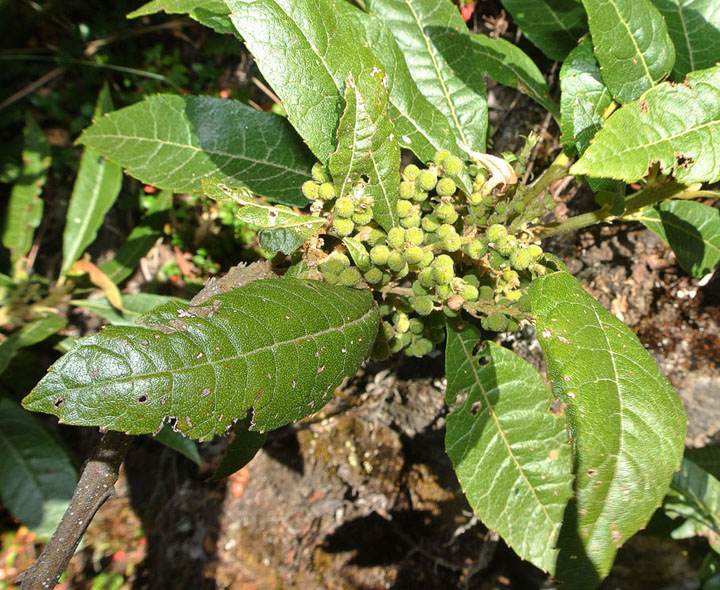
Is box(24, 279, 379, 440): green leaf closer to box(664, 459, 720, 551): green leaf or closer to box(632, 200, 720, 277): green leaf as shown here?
box(632, 200, 720, 277): green leaf

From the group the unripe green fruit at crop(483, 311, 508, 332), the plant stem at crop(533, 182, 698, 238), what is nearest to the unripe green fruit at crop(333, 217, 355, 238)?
the unripe green fruit at crop(483, 311, 508, 332)

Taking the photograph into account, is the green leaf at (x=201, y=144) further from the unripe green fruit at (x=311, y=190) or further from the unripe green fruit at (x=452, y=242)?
the unripe green fruit at (x=452, y=242)

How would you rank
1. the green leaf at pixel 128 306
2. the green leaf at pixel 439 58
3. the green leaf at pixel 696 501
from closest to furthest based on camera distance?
the green leaf at pixel 439 58 < the green leaf at pixel 696 501 < the green leaf at pixel 128 306

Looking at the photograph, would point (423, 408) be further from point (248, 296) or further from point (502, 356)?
point (248, 296)

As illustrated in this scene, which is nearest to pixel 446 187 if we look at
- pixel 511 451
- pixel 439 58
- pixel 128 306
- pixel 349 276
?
pixel 349 276

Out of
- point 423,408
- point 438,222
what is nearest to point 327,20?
point 438,222

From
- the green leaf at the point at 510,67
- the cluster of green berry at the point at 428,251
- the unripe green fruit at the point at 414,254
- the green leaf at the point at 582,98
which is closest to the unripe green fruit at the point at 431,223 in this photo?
the cluster of green berry at the point at 428,251
